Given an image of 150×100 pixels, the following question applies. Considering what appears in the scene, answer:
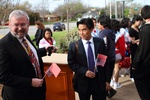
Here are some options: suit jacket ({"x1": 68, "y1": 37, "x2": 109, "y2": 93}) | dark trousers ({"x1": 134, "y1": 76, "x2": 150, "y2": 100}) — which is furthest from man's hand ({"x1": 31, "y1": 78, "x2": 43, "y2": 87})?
dark trousers ({"x1": 134, "y1": 76, "x2": 150, "y2": 100})

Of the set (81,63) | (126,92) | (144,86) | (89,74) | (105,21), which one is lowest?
(126,92)

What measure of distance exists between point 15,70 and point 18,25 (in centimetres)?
46

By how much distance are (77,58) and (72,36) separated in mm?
5037

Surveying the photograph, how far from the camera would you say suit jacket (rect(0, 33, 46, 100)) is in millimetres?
2225

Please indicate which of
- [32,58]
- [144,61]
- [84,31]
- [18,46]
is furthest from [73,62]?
[144,61]

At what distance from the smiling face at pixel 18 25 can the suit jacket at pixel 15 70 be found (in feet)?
0.21

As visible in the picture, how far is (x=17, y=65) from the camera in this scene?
2.28 m

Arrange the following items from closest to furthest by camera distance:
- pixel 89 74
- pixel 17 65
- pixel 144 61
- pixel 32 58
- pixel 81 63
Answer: pixel 17 65 → pixel 32 58 → pixel 89 74 → pixel 81 63 → pixel 144 61

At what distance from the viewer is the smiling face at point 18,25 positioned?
2.30 metres

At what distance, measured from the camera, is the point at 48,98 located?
3539 millimetres

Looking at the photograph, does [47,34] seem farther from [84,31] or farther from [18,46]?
[18,46]

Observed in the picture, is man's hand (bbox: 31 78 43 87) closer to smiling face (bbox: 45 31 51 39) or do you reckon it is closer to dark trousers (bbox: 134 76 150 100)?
dark trousers (bbox: 134 76 150 100)

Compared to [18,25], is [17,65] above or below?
below

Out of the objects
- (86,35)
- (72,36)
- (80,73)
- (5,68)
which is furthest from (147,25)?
(72,36)
